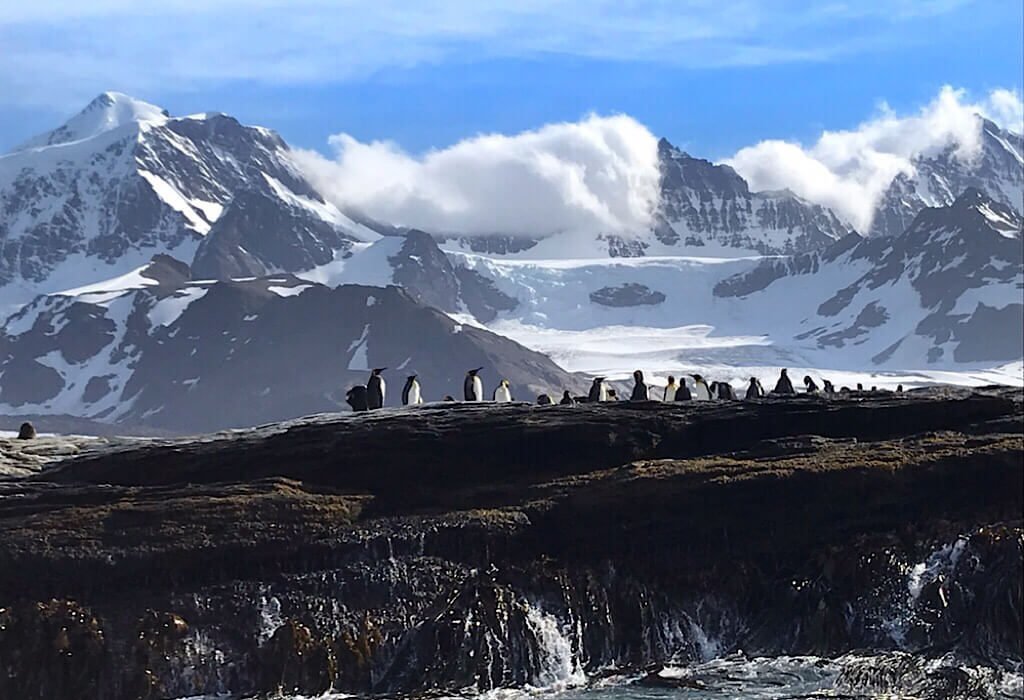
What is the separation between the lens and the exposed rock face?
3325 centimetres

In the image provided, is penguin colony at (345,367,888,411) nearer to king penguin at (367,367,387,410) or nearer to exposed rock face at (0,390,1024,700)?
king penguin at (367,367,387,410)

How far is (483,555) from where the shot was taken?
36188mm

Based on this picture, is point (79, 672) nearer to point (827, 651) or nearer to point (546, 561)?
point (546, 561)

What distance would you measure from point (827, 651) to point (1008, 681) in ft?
13.1

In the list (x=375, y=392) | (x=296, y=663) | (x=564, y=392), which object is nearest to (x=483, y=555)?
(x=296, y=663)

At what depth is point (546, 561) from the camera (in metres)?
36.2

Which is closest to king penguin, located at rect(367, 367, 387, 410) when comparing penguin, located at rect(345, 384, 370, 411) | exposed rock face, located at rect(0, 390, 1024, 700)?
penguin, located at rect(345, 384, 370, 411)

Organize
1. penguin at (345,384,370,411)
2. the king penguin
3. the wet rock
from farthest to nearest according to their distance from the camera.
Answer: the king penguin → penguin at (345,384,370,411) → the wet rock

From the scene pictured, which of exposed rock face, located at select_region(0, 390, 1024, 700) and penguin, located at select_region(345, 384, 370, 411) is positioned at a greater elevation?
penguin, located at select_region(345, 384, 370, 411)

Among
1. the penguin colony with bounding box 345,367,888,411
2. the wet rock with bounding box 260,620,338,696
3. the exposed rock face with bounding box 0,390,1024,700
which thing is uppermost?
the penguin colony with bounding box 345,367,888,411

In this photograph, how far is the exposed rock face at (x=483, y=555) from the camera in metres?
33.2


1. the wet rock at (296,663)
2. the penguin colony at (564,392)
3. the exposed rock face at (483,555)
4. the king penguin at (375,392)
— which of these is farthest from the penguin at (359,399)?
the wet rock at (296,663)

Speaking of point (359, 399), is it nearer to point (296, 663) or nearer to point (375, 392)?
point (375, 392)

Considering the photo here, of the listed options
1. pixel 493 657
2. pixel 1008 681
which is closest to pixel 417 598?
pixel 493 657
